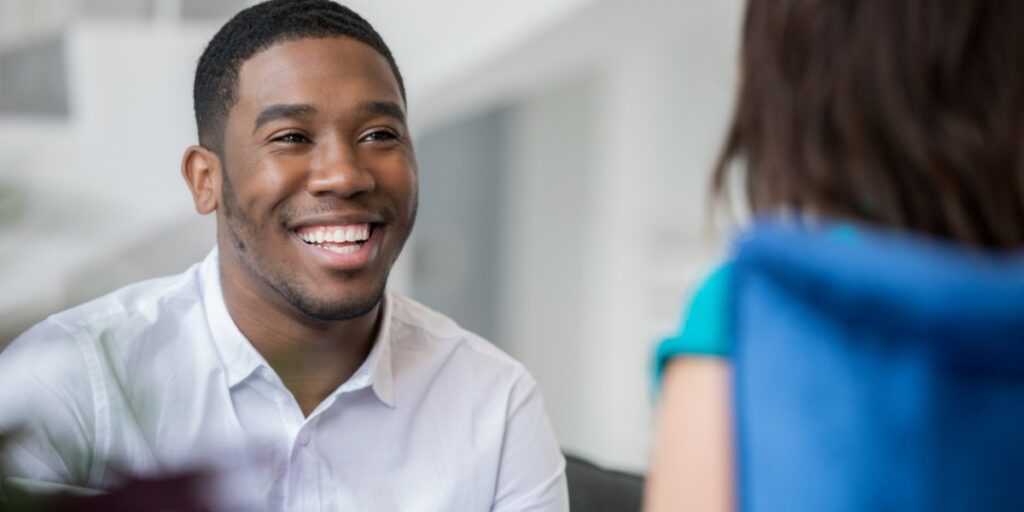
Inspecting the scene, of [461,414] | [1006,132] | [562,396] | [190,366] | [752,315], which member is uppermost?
[1006,132]

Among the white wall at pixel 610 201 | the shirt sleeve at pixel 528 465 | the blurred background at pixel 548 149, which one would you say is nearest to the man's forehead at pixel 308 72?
the shirt sleeve at pixel 528 465

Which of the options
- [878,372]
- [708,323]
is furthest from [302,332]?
[878,372]

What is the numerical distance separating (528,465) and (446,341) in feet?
0.71

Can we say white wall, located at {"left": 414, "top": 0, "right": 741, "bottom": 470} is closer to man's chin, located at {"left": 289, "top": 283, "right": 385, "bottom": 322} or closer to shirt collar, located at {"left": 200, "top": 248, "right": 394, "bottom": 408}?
shirt collar, located at {"left": 200, "top": 248, "right": 394, "bottom": 408}

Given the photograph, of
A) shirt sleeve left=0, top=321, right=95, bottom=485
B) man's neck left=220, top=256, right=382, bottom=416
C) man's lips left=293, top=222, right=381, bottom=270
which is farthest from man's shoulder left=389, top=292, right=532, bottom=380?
shirt sleeve left=0, top=321, right=95, bottom=485

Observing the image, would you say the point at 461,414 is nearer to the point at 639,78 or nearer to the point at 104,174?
the point at 104,174

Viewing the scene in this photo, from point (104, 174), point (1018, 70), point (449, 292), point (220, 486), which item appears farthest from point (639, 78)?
point (220, 486)

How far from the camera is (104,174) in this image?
114 inches

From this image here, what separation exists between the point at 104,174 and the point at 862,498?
8.06ft

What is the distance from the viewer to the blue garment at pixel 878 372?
0.74 metres

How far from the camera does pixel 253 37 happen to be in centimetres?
146

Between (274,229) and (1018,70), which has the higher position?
(1018,70)

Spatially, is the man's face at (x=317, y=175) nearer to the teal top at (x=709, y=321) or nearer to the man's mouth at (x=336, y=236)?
the man's mouth at (x=336, y=236)

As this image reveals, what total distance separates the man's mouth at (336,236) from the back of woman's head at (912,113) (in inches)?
27.3
